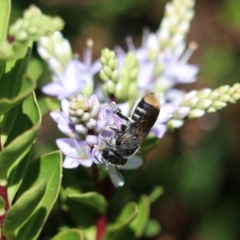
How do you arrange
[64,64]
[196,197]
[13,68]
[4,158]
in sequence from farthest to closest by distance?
[196,197], [64,64], [13,68], [4,158]

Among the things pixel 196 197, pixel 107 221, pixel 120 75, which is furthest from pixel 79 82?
pixel 196 197

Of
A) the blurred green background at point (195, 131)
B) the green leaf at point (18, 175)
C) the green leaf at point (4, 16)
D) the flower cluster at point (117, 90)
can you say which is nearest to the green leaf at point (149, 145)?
the flower cluster at point (117, 90)

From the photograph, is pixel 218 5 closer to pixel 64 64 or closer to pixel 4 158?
pixel 64 64

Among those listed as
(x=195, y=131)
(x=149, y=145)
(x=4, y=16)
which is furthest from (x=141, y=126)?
(x=195, y=131)

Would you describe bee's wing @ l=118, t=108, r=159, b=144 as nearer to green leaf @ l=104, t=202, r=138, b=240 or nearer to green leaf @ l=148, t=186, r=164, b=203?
green leaf @ l=104, t=202, r=138, b=240

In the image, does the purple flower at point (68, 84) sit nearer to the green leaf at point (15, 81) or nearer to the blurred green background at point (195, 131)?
the green leaf at point (15, 81)

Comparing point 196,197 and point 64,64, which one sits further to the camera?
point 196,197
